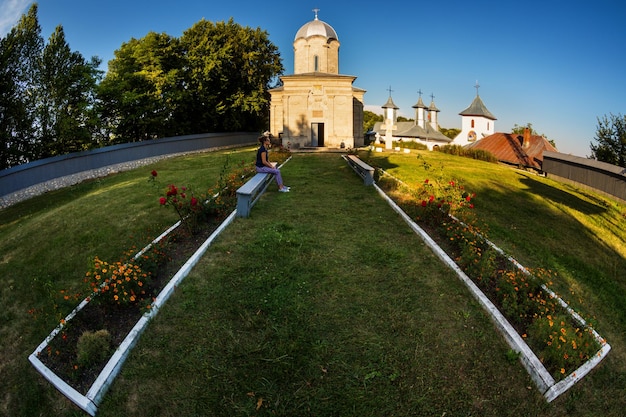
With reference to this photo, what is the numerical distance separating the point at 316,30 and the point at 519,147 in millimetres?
21499

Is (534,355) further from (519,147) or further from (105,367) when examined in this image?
(519,147)

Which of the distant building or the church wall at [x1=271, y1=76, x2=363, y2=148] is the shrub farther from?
the distant building

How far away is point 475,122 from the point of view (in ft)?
248

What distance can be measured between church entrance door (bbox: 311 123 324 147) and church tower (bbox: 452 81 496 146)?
5062cm

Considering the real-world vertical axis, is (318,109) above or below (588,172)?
above

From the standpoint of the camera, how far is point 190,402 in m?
4.48

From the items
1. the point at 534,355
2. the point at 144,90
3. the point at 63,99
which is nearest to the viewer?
the point at 534,355

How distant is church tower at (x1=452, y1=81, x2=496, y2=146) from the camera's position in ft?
247

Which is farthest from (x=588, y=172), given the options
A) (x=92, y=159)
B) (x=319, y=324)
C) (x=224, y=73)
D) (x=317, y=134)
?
(x=224, y=73)

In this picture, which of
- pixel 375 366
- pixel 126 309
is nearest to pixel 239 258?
pixel 126 309

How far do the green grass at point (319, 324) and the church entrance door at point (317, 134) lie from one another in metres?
20.1

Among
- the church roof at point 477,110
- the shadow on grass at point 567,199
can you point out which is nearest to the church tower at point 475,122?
the church roof at point 477,110

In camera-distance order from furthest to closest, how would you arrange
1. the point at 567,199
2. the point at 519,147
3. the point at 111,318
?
the point at 519,147
the point at 567,199
the point at 111,318

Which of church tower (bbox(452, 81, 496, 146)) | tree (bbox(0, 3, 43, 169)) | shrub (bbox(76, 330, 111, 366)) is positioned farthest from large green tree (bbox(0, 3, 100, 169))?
church tower (bbox(452, 81, 496, 146))
